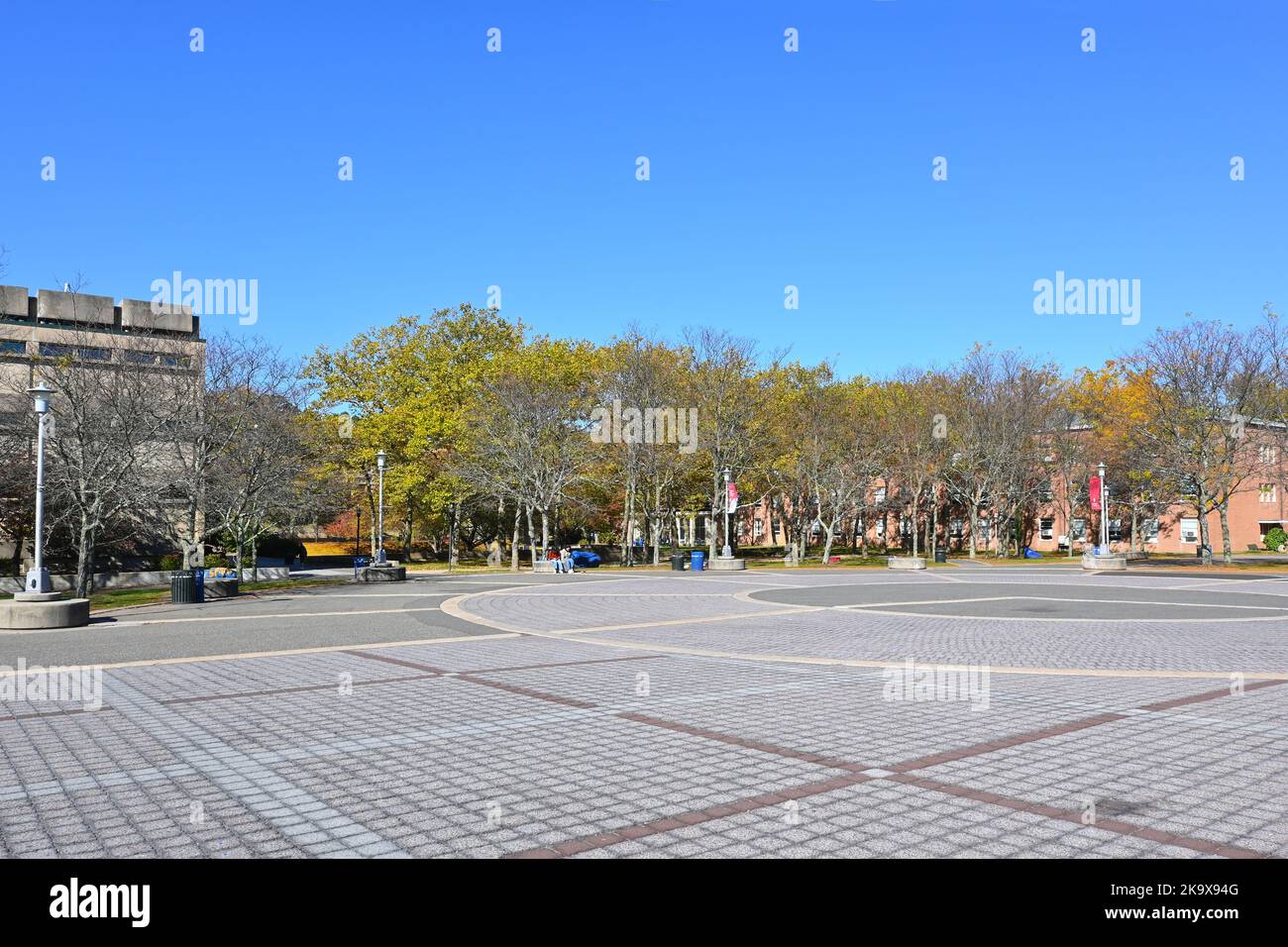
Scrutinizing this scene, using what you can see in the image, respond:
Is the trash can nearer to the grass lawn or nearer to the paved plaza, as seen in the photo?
the grass lawn

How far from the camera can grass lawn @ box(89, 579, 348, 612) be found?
25.7 meters

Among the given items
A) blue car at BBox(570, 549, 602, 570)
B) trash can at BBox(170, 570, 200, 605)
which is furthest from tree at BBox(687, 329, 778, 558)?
trash can at BBox(170, 570, 200, 605)

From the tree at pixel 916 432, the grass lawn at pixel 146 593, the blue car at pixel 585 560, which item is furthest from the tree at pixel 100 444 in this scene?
the tree at pixel 916 432

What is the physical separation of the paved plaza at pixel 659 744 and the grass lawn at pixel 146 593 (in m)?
8.88

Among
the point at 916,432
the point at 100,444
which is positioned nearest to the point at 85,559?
the point at 100,444

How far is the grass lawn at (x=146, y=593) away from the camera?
25672 millimetres

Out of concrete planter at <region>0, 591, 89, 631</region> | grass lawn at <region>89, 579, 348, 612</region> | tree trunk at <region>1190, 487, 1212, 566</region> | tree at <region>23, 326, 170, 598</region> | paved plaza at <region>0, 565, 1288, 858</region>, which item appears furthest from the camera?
tree trunk at <region>1190, 487, 1212, 566</region>

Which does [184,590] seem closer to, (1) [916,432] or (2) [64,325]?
(2) [64,325]

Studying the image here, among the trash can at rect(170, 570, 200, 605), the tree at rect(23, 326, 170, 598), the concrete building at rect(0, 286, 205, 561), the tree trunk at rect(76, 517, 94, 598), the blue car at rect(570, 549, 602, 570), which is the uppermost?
the concrete building at rect(0, 286, 205, 561)

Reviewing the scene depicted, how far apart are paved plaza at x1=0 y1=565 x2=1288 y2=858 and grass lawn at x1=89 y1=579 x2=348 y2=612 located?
29.1ft

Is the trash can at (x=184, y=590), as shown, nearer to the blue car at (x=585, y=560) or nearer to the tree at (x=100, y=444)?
the tree at (x=100, y=444)
